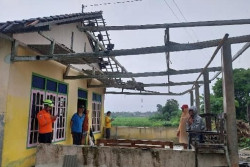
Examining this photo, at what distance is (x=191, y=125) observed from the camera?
6.38 metres

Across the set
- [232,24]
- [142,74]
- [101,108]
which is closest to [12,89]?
[142,74]

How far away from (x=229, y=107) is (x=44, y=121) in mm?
4687

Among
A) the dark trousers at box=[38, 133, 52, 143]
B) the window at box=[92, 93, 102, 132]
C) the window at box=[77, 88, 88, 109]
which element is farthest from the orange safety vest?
the window at box=[92, 93, 102, 132]

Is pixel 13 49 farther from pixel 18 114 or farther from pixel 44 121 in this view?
pixel 44 121

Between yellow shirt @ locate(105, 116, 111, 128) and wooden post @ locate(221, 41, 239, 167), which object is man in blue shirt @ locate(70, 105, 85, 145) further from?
wooden post @ locate(221, 41, 239, 167)

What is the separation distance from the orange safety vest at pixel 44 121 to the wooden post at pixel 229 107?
458cm

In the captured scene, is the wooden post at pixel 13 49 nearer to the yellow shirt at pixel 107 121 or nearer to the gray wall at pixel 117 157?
the gray wall at pixel 117 157

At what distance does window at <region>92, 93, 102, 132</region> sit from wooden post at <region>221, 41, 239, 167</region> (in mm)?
8536

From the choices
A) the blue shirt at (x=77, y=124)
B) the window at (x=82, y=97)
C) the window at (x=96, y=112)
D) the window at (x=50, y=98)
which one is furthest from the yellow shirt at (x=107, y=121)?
the blue shirt at (x=77, y=124)

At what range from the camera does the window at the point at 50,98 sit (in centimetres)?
722

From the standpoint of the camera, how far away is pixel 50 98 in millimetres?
8164

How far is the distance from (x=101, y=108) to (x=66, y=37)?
562cm

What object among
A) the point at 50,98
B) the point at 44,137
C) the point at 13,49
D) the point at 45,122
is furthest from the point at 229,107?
the point at 50,98

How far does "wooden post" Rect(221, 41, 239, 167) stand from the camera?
199 inches
